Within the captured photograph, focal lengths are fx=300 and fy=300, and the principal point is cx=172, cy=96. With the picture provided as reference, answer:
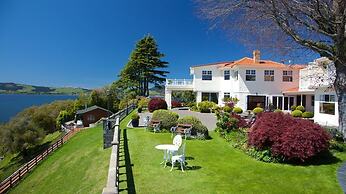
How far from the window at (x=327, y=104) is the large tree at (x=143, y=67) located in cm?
3596

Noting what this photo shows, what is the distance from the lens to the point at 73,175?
17.0 m

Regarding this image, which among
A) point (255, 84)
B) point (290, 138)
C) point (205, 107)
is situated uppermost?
point (255, 84)

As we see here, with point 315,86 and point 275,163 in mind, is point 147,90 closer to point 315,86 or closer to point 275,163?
point 315,86

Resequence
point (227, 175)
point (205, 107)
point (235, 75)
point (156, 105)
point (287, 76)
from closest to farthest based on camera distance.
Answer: point (227, 175) → point (156, 105) → point (205, 107) → point (287, 76) → point (235, 75)

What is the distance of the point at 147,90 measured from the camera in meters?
60.3

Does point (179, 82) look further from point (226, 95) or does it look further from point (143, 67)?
point (143, 67)

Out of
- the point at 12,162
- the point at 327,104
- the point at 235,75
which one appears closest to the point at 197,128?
the point at 327,104

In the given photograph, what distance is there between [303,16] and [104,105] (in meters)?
47.0

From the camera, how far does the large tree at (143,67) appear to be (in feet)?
189

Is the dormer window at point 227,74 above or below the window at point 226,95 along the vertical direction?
above

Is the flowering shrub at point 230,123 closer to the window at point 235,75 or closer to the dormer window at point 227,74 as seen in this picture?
the window at point 235,75

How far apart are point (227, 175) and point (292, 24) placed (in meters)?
8.67

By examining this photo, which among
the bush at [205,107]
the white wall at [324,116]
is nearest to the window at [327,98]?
the white wall at [324,116]

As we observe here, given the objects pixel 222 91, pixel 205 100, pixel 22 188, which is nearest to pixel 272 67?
pixel 222 91
